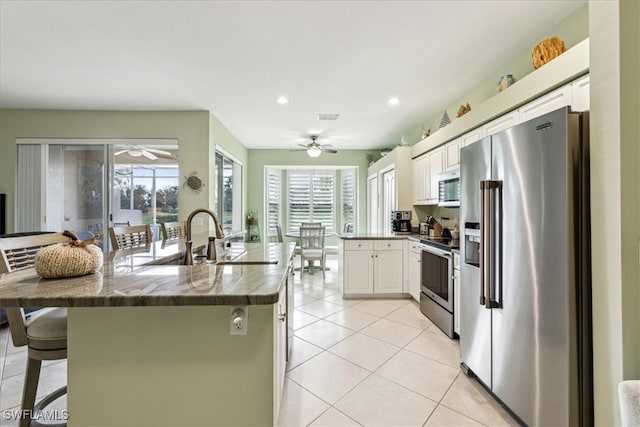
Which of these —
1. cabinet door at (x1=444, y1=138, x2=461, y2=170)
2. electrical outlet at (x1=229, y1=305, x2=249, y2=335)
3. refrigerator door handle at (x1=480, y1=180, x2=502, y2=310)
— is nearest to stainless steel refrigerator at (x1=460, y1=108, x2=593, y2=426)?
refrigerator door handle at (x1=480, y1=180, x2=502, y2=310)

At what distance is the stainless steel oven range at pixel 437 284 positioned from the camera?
8.68ft

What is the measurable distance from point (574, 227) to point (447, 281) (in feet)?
5.12

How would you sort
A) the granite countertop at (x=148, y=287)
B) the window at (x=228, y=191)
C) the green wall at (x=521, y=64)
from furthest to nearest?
the window at (x=228, y=191) < the green wall at (x=521, y=64) < the granite countertop at (x=148, y=287)

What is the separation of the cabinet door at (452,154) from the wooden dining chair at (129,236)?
347cm

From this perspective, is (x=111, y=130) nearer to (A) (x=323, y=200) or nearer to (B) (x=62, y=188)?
(B) (x=62, y=188)

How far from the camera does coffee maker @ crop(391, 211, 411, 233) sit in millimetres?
4312

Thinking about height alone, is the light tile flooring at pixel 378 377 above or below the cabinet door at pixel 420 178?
below

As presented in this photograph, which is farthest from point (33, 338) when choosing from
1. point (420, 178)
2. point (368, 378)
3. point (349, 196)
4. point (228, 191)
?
point (349, 196)

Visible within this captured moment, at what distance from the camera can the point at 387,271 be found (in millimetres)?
3793

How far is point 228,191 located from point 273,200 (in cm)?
140

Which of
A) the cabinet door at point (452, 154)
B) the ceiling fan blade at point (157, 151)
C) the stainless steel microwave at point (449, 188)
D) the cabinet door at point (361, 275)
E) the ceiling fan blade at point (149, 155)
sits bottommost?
the cabinet door at point (361, 275)

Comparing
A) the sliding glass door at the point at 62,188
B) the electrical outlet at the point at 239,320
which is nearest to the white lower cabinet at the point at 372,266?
the electrical outlet at the point at 239,320

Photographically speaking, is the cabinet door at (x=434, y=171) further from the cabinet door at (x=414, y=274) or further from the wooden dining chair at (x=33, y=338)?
the wooden dining chair at (x=33, y=338)

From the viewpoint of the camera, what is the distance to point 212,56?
248cm
